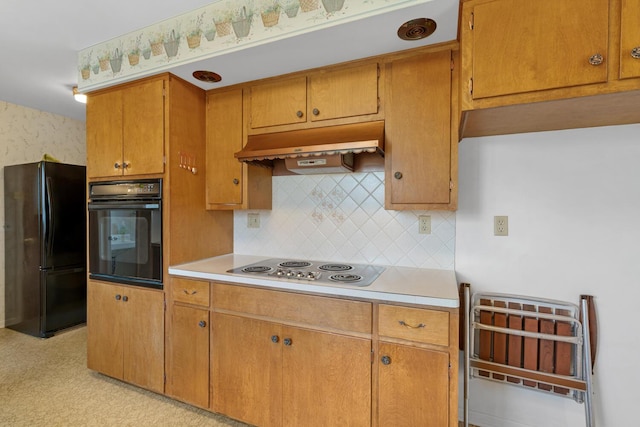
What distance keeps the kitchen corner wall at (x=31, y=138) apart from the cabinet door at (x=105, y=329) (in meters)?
2.01

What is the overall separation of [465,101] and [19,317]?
453 centimetres

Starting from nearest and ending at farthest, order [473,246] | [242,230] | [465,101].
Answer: [465,101] < [473,246] < [242,230]

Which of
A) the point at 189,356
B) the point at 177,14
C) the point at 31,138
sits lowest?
the point at 189,356


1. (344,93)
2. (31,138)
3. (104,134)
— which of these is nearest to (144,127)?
(104,134)

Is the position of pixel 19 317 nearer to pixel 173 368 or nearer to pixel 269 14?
pixel 173 368

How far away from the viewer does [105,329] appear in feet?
7.20

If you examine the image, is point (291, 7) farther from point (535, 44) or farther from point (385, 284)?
point (385, 284)

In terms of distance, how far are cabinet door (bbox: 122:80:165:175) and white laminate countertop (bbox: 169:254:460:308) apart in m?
0.74

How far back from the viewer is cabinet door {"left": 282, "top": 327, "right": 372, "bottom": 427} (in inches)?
58.0

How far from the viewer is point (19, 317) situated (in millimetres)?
3152

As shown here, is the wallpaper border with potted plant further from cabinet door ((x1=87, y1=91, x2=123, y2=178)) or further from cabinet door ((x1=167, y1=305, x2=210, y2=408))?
cabinet door ((x1=167, y1=305, x2=210, y2=408))

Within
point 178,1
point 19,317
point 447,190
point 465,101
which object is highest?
point 178,1

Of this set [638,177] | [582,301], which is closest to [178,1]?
[638,177]

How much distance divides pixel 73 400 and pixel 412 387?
225cm
